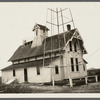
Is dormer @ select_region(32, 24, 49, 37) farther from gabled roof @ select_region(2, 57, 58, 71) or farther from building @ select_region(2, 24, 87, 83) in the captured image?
gabled roof @ select_region(2, 57, 58, 71)

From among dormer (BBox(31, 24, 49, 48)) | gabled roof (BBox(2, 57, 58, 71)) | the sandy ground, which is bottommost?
the sandy ground

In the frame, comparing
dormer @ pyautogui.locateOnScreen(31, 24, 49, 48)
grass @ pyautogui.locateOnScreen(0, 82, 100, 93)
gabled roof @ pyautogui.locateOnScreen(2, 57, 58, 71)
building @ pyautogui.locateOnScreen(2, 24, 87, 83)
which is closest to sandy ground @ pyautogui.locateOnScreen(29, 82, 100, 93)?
grass @ pyautogui.locateOnScreen(0, 82, 100, 93)

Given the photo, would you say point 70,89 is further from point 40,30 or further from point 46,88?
point 40,30

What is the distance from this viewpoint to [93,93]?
4.03 meters

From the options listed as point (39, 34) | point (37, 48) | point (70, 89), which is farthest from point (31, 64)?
point (70, 89)

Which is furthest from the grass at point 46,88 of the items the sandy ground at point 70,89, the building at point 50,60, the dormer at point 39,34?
the dormer at point 39,34

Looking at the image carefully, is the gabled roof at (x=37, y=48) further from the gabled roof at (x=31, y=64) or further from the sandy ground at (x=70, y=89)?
the sandy ground at (x=70, y=89)

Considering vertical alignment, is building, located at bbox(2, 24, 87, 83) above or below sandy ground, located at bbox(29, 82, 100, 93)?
above

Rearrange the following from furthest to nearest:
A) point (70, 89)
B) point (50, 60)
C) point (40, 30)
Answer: point (40, 30) < point (50, 60) < point (70, 89)

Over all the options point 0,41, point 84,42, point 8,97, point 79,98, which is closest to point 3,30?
point 0,41

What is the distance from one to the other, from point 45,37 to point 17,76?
89 centimetres

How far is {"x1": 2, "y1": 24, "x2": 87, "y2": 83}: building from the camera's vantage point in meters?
4.36

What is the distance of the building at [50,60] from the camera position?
4.36m

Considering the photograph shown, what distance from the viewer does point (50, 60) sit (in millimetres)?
4438
